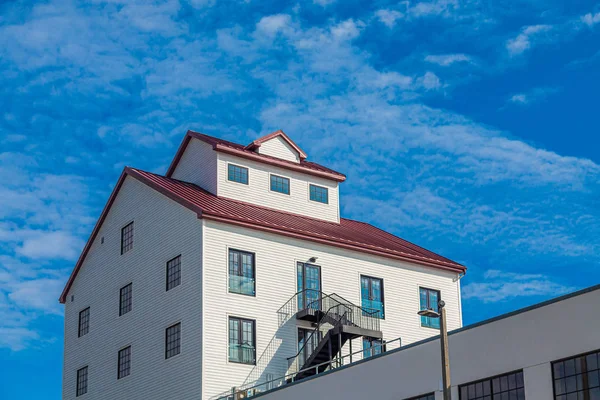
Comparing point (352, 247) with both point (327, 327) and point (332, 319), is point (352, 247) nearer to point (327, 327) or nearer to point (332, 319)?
point (327, 327)

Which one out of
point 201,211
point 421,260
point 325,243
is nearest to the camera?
point 201,211

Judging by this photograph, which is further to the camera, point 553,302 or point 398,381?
point 398,381

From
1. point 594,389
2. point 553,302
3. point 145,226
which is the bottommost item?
point 594,389

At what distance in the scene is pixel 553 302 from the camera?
27.7m

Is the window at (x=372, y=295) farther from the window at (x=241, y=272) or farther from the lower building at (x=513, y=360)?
the lower building at (x=513, y=360)

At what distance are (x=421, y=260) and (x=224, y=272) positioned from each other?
1224cm

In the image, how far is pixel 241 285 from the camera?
148ft

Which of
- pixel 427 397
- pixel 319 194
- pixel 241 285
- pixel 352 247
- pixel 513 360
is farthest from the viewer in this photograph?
pixel 319 194

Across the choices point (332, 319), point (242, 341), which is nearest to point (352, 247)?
point (332, 319)

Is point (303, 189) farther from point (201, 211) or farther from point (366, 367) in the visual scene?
point (366, 367)

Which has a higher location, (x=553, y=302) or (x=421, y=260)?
(x=421, y=260)

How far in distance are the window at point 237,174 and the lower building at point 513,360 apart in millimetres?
17835

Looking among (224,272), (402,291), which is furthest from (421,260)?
(224,272)

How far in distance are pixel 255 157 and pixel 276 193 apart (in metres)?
2.22
